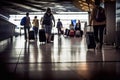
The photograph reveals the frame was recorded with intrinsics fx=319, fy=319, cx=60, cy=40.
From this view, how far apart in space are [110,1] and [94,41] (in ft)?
22.2

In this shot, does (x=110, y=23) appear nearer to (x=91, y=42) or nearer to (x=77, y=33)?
(x=91, y=42)

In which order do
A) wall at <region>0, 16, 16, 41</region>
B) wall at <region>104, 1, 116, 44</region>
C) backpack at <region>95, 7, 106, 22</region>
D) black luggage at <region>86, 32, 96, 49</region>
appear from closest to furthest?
black luggage at <region>86, 32, 96, 49</region>, backpack at <region>95, 7, 106, 22</region>, wall at <region>104, 1, 116, 44</region>, wall at <region>0, 16, 16, 41</region>

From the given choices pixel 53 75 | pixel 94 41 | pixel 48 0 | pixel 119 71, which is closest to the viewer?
pixel 53 75

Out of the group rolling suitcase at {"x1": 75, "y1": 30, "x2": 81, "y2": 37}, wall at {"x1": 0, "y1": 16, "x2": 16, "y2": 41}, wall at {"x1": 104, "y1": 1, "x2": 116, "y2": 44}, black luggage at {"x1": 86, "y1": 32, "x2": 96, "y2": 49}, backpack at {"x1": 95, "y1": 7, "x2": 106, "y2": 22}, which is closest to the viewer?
black luggage at {"x1": 86, "y1": 32, "x2": 96, "y2": 49}

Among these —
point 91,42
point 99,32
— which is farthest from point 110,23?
point 91,42

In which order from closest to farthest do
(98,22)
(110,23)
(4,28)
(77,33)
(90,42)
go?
(90,42) → (98,22) → (110,23) → (4,28) → (77,33)

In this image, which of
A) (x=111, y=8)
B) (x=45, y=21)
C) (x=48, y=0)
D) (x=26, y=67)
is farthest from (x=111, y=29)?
(x=48, y=0)

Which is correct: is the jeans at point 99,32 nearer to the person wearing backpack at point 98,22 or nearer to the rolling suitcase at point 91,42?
the person wearing backpack at point 98,22

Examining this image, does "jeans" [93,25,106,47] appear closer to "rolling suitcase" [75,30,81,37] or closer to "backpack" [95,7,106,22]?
"backpack" [95,7,106,22]

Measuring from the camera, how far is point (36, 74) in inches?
210

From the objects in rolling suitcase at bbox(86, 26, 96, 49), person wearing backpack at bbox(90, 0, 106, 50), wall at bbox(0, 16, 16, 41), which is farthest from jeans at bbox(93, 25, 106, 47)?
wall at bbox(0, 16, 16, 41)

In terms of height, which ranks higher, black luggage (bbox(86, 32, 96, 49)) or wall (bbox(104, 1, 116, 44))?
wall (bbox(104, 1, 116, 44))

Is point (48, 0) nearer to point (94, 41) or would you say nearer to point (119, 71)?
point (94, 41)

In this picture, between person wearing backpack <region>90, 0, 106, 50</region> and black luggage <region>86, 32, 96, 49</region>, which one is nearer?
black luggage <region>86, 32, 96, 49</region>
